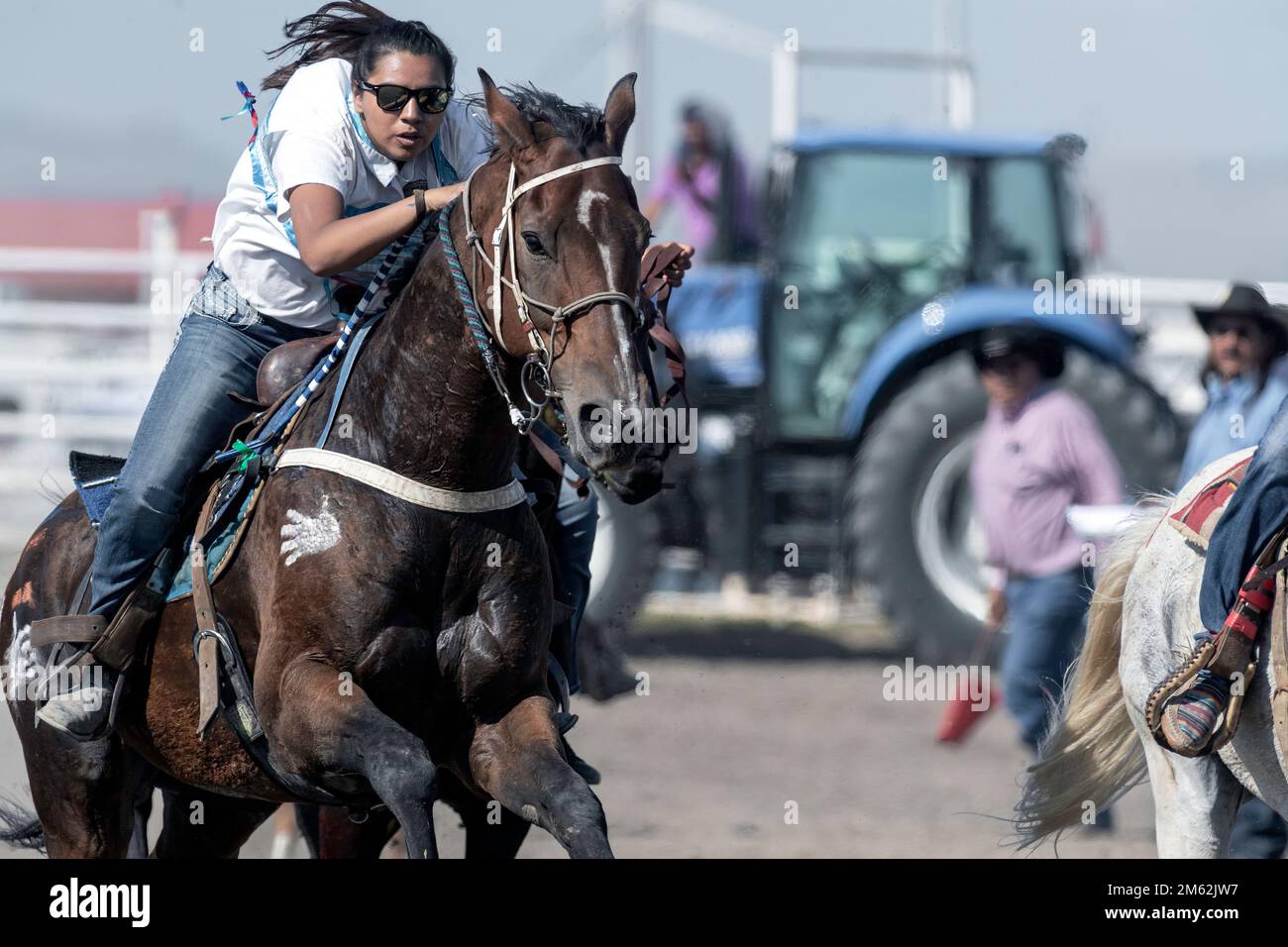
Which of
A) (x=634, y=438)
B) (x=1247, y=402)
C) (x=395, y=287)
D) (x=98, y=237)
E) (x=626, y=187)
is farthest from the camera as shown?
(x=98, y=237)

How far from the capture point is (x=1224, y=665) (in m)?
4.07

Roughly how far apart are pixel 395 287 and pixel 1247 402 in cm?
374

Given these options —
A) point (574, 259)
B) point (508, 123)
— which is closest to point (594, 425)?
point (574, 259)

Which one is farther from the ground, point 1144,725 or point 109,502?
point 109,502

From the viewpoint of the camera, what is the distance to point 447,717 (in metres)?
3.63

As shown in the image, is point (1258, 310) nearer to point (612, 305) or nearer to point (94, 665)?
point (612, 305)

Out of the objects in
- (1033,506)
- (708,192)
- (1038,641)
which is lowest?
(1038,641)

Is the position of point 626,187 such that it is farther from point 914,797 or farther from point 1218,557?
point 914,797

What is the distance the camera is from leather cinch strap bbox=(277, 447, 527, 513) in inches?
141

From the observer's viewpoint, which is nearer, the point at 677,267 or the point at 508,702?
the point at 508,702

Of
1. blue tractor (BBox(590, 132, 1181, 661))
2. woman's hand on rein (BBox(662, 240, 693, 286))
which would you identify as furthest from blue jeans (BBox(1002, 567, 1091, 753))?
Answer: woman's hand on rein (BBox(662, 240, 693, 286))

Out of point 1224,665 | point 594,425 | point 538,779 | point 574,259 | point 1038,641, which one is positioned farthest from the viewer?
point 1038,641

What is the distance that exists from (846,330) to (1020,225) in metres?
1.33
